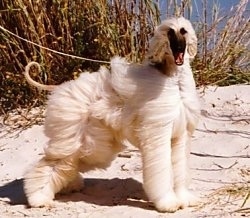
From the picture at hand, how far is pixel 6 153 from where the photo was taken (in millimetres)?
5891

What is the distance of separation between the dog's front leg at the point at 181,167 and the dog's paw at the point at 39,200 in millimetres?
810

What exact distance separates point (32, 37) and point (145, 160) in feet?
9.33

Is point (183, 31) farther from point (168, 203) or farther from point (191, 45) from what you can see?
point (168, 203)

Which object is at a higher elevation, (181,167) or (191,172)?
(181,167)

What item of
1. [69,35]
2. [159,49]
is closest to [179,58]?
[159,49]

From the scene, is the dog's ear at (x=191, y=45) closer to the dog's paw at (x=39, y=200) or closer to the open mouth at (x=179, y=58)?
the open mouth at (x=179, y=58)

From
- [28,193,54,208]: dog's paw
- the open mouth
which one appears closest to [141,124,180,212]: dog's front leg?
the open mouth

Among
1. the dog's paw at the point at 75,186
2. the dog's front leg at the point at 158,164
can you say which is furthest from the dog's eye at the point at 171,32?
the dog's paw at the point at 75,186

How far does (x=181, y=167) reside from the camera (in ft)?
14.1

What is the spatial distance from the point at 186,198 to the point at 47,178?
87cm

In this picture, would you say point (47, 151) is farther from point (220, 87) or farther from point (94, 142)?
point (220, 87)

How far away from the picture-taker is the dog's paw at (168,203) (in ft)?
13.8

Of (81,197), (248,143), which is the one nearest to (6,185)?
(81,197)

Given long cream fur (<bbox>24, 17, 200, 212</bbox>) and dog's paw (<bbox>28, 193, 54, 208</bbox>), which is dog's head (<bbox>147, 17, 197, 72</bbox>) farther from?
dog's paw (<bbox>28, 193, 54, 208</bbox>)
